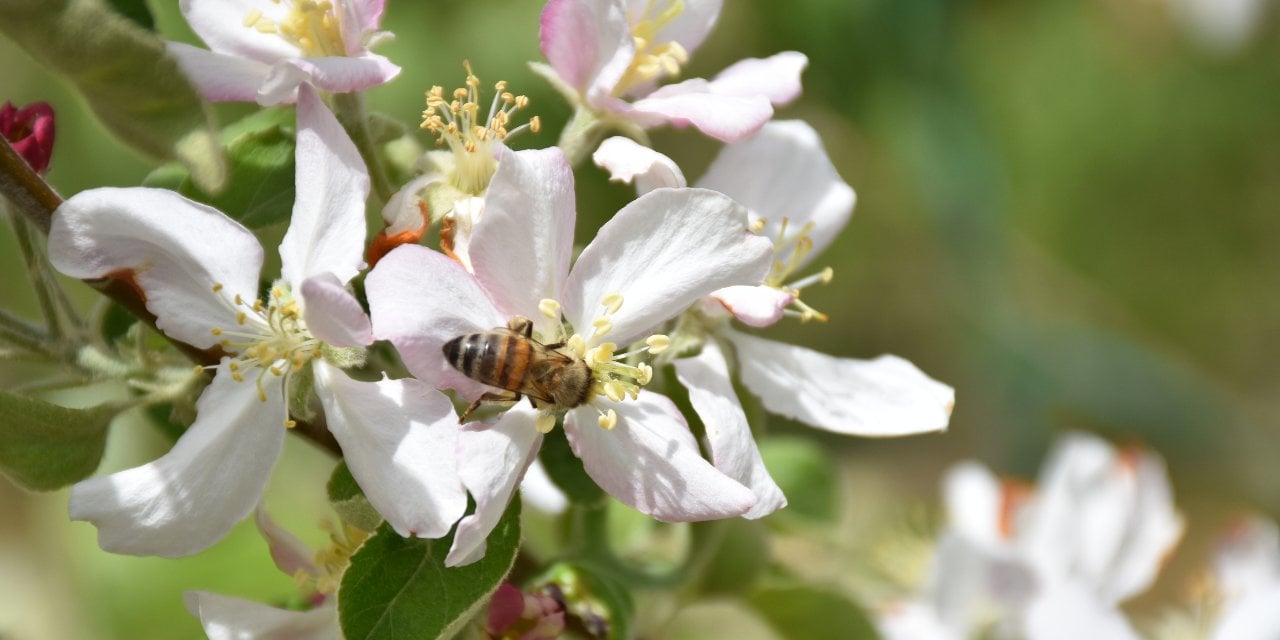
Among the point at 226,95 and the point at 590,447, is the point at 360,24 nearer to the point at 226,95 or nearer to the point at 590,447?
the point at 226,95

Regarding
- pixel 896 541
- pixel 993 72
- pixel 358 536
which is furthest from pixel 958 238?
pixel 358 536

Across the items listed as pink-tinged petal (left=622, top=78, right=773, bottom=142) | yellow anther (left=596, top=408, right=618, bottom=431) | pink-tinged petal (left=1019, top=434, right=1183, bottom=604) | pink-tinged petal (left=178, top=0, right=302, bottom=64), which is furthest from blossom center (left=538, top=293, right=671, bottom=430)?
pink-tinged petal (left=1019, top=434, right=1183, bottom=604)

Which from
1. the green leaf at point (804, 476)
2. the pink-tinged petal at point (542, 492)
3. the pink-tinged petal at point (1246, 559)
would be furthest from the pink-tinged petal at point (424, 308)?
the pink-tinged petal at point (1246, 559)

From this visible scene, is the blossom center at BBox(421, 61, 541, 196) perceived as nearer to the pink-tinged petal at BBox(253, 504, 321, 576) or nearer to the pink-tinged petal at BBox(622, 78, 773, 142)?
the pink-tinged petal at BBox(622, 78, 773, 142)

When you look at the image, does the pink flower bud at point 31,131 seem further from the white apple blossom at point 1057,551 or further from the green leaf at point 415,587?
the white apple blossom at point 1057,551

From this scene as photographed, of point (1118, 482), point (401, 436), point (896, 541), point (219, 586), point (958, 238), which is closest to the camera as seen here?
point (401, 436)
